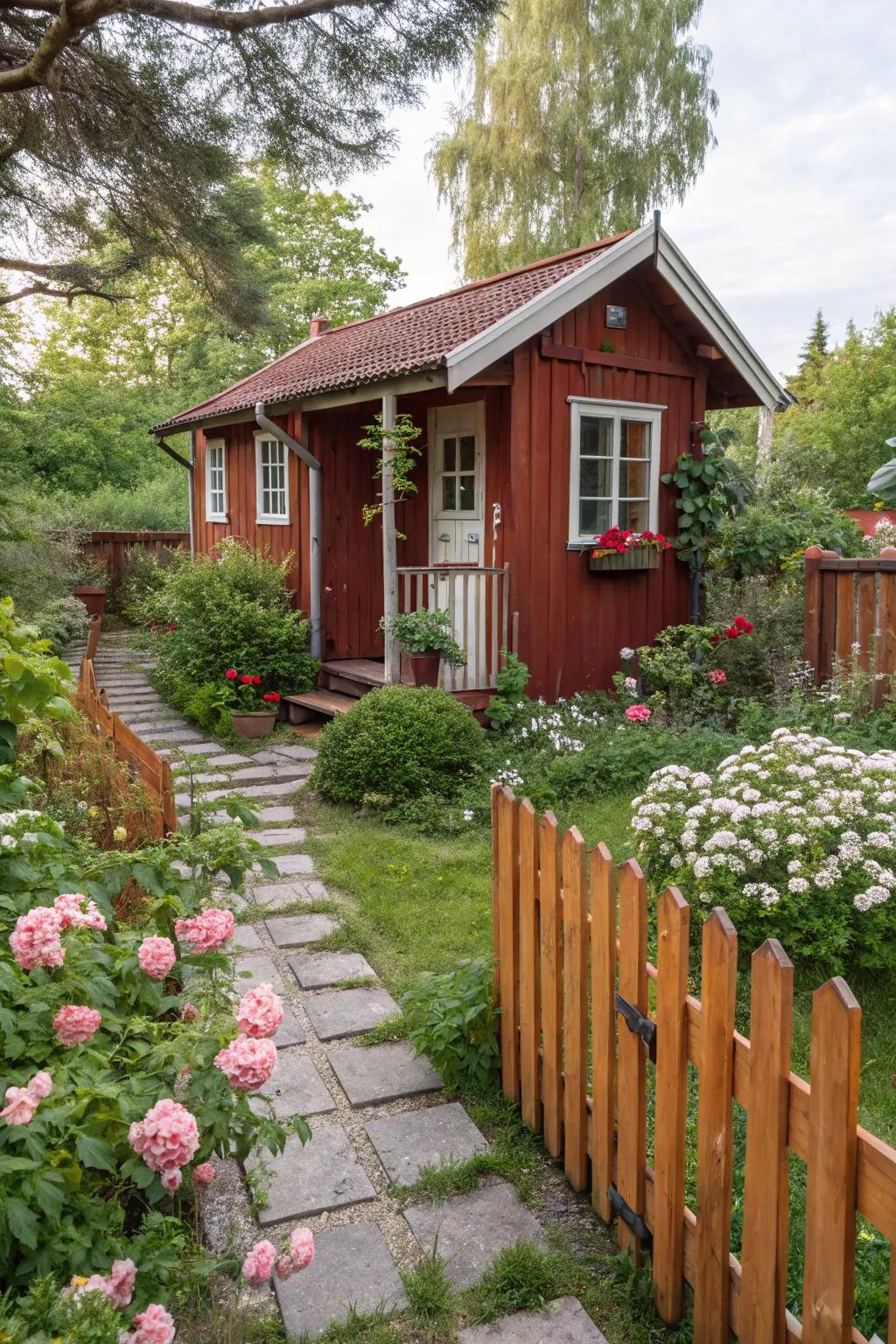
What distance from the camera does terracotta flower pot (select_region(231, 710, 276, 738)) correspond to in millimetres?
8484

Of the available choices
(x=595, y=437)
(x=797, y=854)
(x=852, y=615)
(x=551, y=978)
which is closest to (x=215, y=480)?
(x=595, y=437)

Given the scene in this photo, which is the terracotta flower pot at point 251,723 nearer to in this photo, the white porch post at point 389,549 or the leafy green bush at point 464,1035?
the white porch post at point 389,549

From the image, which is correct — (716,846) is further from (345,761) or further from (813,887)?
(345,761)

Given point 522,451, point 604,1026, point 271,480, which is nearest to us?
point 604,1026

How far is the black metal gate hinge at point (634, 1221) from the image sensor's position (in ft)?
7.45

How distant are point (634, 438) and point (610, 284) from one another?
138 centimetres

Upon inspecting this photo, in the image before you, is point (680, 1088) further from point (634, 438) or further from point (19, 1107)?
point (634, 438)

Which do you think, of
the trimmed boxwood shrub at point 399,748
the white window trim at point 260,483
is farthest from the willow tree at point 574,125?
the trimmed boxwood shrub at point 399,748

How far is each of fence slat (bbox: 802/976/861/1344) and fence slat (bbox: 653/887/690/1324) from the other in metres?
0.43

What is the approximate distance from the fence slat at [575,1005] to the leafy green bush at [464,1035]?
485 mm

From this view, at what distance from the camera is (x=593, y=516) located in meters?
8.55

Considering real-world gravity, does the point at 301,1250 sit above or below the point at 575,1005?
below

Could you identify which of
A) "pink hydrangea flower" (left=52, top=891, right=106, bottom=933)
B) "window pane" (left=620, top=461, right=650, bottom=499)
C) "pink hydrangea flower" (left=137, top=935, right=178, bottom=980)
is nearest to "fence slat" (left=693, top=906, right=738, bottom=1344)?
"pink hydrangea flower" (left=137, top=935, right=178, bottom=980)

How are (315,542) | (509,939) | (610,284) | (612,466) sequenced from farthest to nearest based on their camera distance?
1. (315,542)
2. (612,466)
3. (610,284)
4. (509,939)
